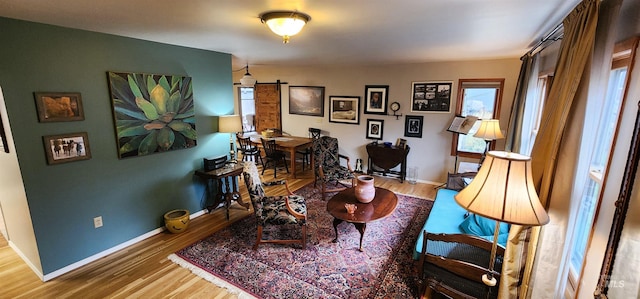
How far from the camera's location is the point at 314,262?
2.74 meters

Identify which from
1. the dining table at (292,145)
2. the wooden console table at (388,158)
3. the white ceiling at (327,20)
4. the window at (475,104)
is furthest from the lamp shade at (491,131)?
the dining table at (292,145)

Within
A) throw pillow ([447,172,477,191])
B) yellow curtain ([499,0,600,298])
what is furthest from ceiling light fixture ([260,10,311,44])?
throw pillow ([447,172,477,191])

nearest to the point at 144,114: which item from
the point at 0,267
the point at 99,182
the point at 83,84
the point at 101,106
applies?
the point at 101,106

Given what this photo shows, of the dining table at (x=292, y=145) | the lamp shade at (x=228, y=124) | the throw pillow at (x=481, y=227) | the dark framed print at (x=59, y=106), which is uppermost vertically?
the dark framed print at (x=59, y=106)

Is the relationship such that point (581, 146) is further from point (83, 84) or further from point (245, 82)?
point (245, 82)

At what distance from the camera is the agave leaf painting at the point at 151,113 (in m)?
2.82

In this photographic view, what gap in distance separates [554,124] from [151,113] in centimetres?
358

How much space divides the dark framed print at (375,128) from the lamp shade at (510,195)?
13.5 feet

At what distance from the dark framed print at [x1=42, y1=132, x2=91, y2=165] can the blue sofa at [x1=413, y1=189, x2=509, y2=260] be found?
3.26 meters

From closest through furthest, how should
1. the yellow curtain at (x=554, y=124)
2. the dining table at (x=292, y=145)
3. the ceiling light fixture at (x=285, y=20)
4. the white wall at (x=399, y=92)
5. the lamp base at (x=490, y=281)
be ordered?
the yellow curtain at (x=554, y=124)
the lamp base at (x=490, y=281)
the ceiling light fixture at (x=285, y=20)
the white wall at (x=399, y=92)
the dining table at (x=292, y=145)

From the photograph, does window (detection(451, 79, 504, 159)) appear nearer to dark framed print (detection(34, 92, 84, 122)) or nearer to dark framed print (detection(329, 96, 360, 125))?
dark framed print (detection(329, 96, 360, 125))

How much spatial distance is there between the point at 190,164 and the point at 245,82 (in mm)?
1889

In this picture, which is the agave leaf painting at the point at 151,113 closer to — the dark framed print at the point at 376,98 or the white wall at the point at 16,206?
the white wall at the point at 16,206

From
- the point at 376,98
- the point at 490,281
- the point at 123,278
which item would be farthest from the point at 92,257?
the point at 376,98
